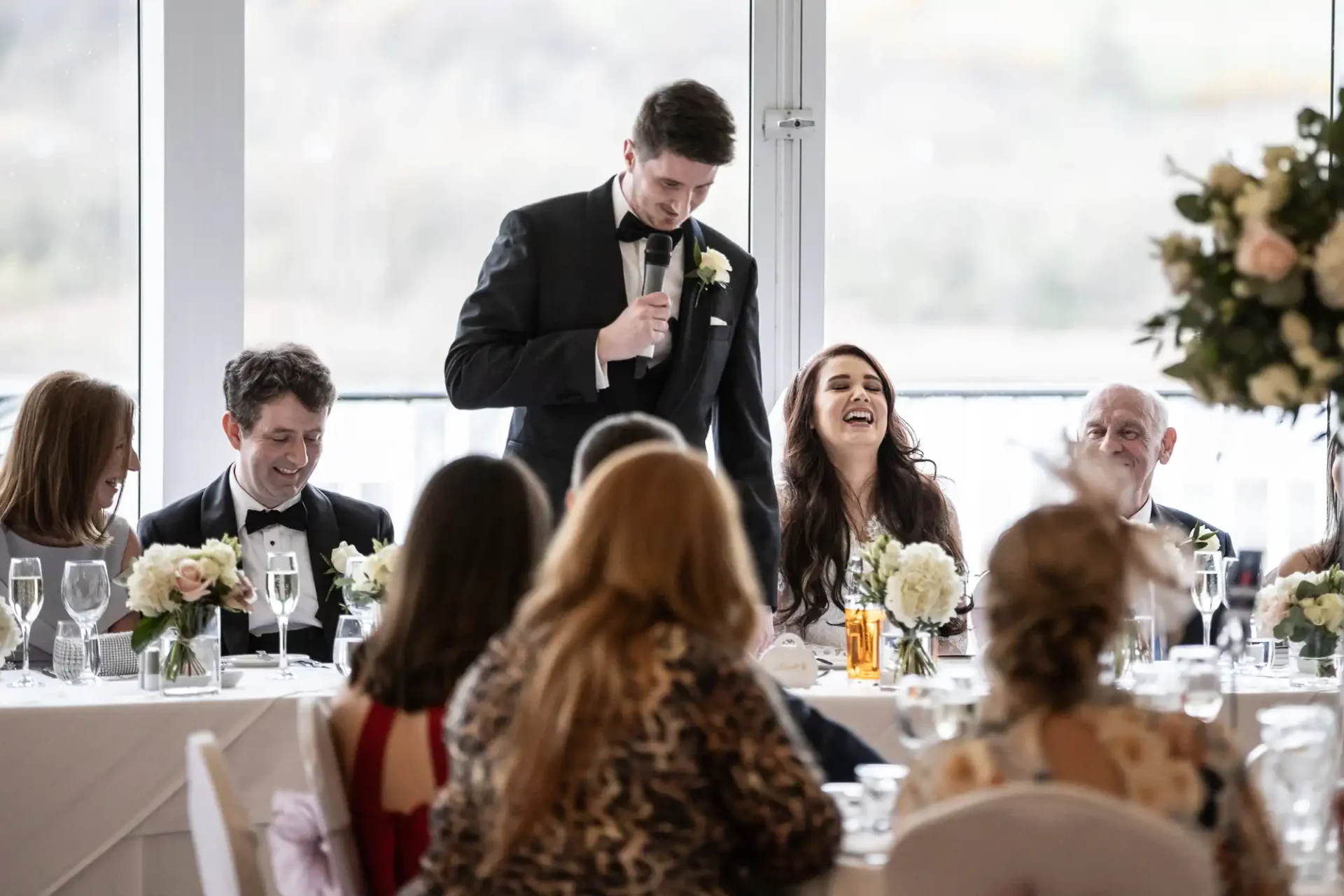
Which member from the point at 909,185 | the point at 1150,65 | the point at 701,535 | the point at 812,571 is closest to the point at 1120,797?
the point at 701,535

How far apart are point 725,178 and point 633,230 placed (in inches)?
61.3

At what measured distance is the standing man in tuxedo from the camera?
3.99 metres

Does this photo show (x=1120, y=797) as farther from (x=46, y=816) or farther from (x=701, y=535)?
(x=46, y=816)

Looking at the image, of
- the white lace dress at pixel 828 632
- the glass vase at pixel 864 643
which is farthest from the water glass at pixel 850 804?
the white lace dress at pixel 828 632

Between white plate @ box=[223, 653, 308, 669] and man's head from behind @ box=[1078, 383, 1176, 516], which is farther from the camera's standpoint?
man's head from behind @ box=[1078, 383, 1176, 516]

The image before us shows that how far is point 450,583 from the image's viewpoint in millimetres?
2473

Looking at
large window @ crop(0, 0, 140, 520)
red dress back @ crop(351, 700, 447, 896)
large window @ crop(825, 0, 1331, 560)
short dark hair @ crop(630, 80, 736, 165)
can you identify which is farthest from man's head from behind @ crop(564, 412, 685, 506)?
large window @ crop(825, 0, 1331, 560)

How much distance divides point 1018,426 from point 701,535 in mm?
4380

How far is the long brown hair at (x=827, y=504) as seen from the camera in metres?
4.30

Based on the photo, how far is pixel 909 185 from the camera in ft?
19.5

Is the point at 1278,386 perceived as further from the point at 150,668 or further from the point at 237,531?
the point at 237,531

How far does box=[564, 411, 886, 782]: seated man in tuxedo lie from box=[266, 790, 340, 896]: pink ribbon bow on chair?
58cm

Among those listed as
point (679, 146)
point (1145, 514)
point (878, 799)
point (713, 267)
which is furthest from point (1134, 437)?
point (878, 799)

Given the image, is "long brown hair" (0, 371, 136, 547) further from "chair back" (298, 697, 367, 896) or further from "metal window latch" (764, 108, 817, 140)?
"metal window latch" (764, 108, 817, 140)
